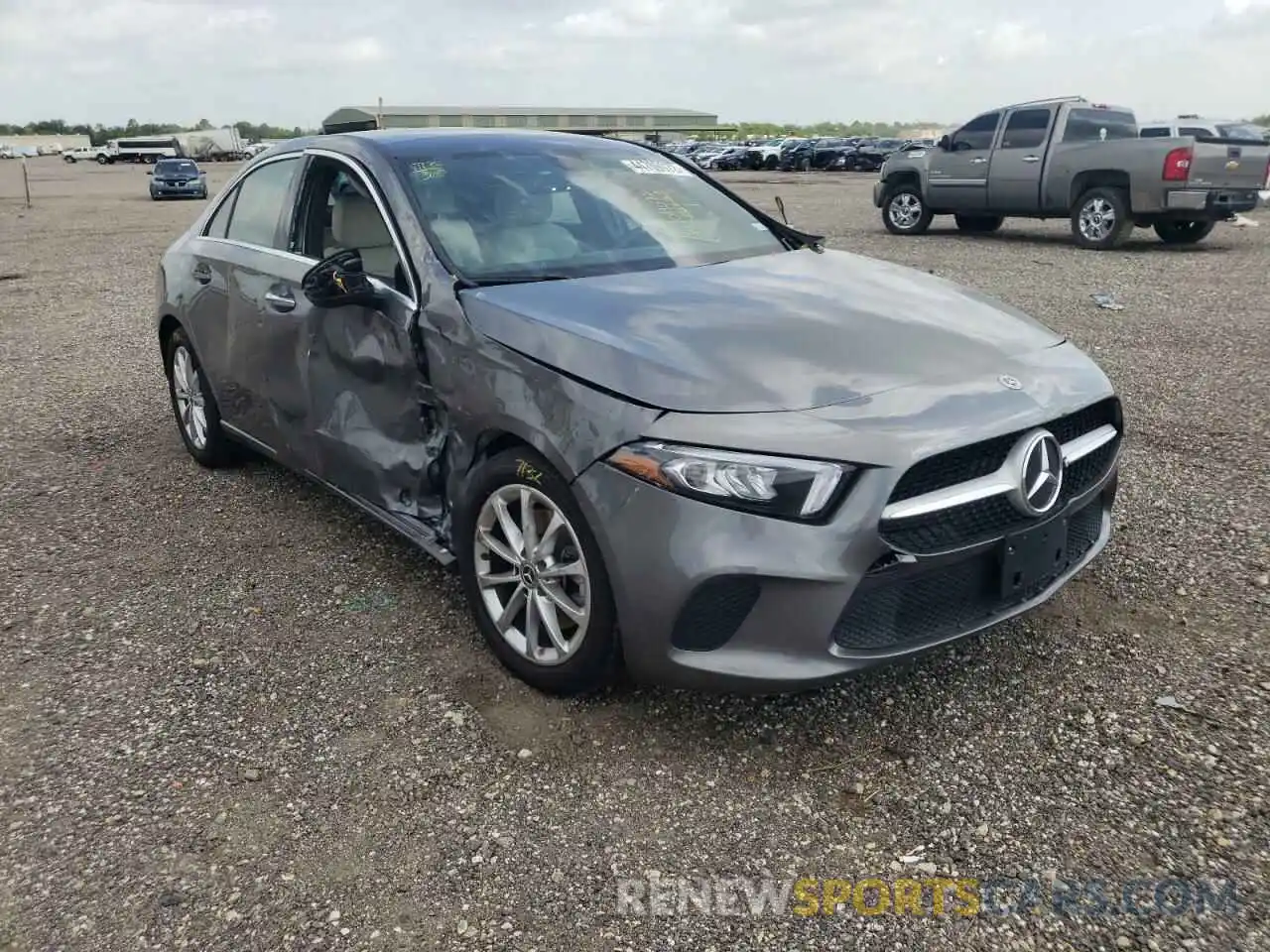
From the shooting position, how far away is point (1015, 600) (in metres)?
2.90

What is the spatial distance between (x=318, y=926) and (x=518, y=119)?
4.37 m

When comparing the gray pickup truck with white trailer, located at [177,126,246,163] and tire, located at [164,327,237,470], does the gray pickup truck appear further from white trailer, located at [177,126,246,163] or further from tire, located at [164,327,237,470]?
white trailer, located at [177,126,246,163]

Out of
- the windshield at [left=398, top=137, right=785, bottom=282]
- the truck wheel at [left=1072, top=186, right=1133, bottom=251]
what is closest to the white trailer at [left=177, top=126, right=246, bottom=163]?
the truck wheel at [left=1072, top=186, right=1133, bottom=251]

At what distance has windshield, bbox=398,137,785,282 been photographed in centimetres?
353

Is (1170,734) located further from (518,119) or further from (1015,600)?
(518,119)

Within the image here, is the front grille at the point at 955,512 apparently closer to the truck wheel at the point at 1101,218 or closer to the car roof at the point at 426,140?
the car roof at the point at 426,140

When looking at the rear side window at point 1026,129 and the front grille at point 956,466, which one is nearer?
the front grille at point 956,466

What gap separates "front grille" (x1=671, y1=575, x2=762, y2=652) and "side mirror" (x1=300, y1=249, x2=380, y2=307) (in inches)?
64.6

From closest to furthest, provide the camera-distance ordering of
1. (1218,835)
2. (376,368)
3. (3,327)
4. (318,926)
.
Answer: (318,926) → (1218,835) → (376,368) → (3,327)

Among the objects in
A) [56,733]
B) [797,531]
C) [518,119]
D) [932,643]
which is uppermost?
[518,119]

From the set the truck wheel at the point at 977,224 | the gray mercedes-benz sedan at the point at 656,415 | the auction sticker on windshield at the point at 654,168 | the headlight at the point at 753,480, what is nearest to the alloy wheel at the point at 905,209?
the truck wheel at the point at 977,224

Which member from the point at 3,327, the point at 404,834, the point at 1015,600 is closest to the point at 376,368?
the point at 404,834

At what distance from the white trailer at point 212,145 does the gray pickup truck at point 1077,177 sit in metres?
77.9

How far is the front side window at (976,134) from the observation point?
586 inches
